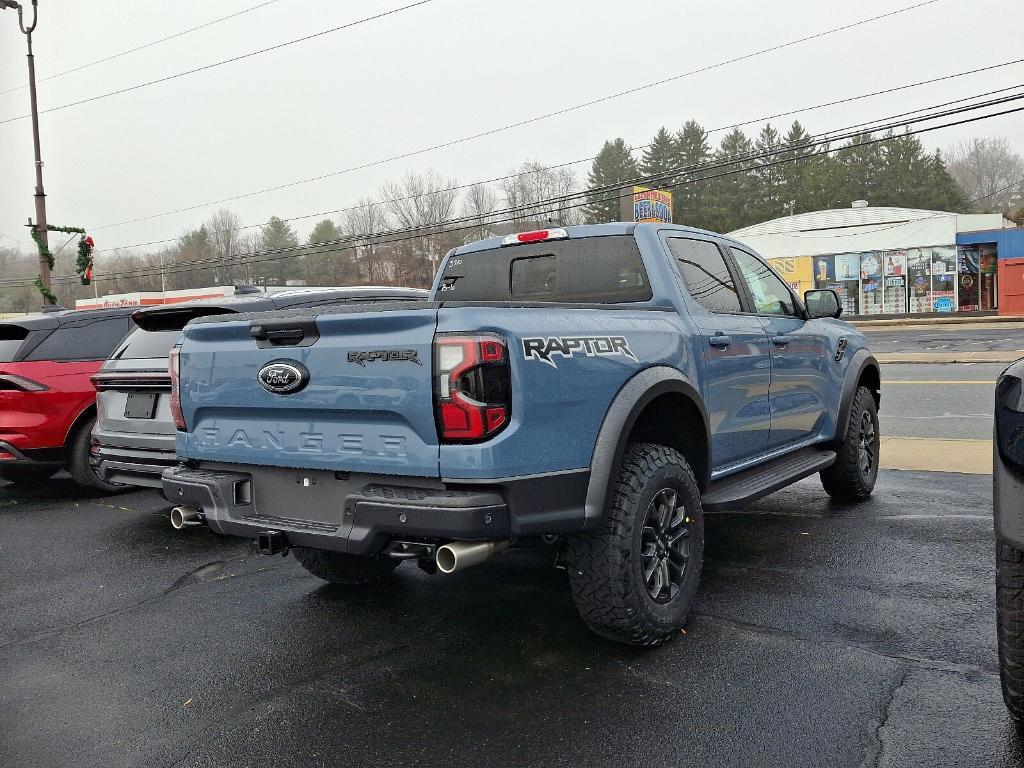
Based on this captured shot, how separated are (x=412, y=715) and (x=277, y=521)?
0.98m

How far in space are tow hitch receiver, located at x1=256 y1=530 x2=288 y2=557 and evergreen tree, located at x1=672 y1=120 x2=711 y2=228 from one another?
68.6 m

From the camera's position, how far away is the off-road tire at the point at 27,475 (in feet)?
28.2

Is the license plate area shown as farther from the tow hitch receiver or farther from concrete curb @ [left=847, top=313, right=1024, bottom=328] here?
concrete curb @ [left=847, top=313, right=1024, bottom=328]

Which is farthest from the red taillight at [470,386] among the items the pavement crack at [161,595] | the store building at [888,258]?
the store building at [888,258]

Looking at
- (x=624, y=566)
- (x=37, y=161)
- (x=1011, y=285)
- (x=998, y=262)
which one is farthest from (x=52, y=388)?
(x=998, y=262)

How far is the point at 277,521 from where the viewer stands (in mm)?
3498

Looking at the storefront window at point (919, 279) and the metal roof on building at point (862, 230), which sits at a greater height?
the metal roof on building at point (862, 230)

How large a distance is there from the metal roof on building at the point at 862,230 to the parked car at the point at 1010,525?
36.0 metres

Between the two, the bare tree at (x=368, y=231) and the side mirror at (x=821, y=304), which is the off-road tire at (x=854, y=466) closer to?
the side mirror at (x=821, y=304)

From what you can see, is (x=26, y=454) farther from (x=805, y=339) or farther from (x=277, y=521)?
(x=805, y=339)

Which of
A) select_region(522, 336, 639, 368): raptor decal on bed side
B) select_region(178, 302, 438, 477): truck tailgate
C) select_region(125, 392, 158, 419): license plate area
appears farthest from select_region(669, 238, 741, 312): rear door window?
select_region(125, 392, 158, 419): license plate area

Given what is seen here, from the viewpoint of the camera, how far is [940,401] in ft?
39.5

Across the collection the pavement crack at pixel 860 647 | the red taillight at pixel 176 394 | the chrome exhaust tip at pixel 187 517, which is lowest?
the pavement crack at pixel 860 647

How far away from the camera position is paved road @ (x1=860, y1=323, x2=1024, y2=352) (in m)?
21.1
